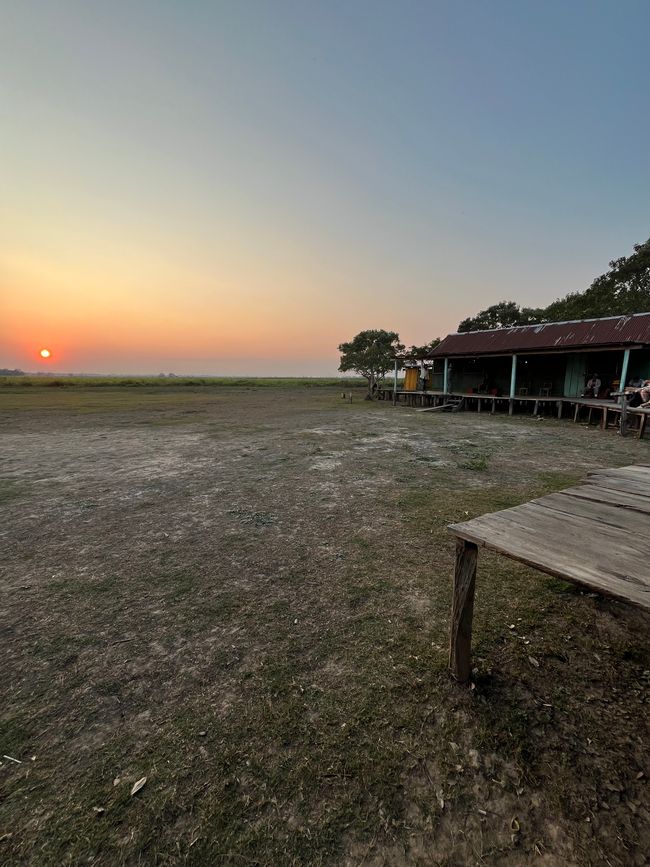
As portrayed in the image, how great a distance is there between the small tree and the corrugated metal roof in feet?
18.8

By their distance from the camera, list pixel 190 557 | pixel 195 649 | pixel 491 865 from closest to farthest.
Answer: pixel 491 865 < pixel 195 649 < pixel 190 557

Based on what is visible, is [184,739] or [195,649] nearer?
[184,739]

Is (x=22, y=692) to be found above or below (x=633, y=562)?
below

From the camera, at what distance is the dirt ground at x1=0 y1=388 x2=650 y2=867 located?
1.48 m

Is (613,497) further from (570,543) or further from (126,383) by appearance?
(126,383)

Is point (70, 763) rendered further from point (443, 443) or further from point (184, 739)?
point (443, 443)

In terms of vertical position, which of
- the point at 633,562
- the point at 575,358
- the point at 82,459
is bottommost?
the point at 82,459

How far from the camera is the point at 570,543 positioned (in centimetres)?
186

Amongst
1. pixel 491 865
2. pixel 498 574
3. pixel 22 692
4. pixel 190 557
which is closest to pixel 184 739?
pixel 22 692

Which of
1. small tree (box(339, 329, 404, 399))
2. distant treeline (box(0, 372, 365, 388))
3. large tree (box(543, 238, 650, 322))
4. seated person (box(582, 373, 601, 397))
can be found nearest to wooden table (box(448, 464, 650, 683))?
seated person (box(582, 373, 601, 397))

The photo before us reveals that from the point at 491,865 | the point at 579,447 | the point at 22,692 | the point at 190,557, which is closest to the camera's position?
the point at 491,865

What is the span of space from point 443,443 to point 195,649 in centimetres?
894

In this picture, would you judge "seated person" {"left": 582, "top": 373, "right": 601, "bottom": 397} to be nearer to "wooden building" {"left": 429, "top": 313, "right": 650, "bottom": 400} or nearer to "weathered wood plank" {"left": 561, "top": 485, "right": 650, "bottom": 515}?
"wooden building" {"left": 429, "top": 313, "right": 650, "bottom": 400}

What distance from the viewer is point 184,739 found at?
6.13 feet
